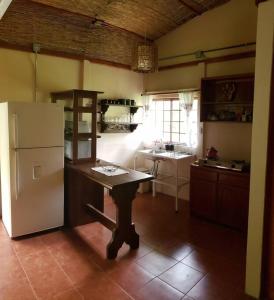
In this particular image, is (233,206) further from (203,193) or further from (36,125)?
(36,125)

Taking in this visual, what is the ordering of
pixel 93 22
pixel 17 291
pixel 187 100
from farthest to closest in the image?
pixel 187 100 → pixel 93 22 → pixel 17 291

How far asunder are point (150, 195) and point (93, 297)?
2980mm

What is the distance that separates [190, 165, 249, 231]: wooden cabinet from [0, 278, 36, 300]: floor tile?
2.56 m

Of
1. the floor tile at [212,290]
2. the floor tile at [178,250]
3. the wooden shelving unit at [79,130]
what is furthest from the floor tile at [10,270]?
the floor tile at [212,290]

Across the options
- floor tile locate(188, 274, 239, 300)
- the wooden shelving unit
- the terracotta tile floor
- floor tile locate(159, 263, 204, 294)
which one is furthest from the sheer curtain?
floor tile locate(188, 274, 239, 300)

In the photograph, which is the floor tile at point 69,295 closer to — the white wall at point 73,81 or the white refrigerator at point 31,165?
the white refrigerator at point 31,165

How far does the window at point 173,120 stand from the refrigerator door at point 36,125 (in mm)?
2301

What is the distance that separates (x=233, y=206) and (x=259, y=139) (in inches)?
66.6

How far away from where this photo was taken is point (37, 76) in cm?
388

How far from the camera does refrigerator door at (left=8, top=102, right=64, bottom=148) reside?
3.01m

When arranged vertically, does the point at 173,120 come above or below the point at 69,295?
above

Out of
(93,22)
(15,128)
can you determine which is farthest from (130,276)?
(93,22)

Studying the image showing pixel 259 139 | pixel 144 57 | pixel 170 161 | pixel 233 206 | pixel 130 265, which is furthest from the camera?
pixel 170 161

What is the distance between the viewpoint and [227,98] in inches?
156
